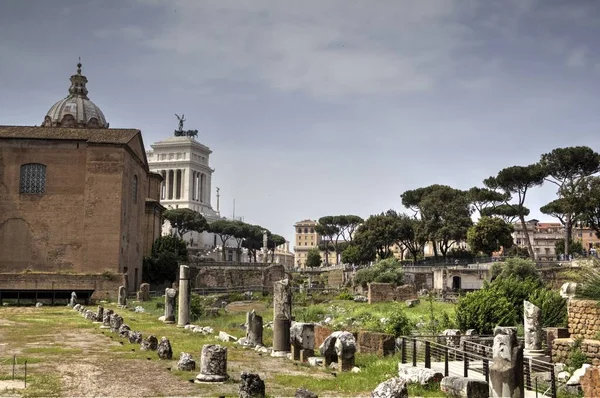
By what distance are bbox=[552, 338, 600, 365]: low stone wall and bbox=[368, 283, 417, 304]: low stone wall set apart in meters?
22.3

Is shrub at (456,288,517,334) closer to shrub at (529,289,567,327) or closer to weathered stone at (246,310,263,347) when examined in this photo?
shrub at (529,289,567,327)

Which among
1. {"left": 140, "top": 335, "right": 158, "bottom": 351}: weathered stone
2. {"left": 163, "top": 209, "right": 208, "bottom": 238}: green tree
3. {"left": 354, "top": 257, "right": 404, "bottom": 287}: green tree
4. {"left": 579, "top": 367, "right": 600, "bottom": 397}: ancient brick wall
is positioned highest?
{"left": 163, "top": 209, "right": 208, "bottom": 238}: green tree

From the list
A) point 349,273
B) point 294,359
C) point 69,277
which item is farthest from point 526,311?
point 349,273

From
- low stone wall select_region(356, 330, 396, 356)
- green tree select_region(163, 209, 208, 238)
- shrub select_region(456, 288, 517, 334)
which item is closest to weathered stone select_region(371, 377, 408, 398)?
low stone wall select_region(356, 330, 396, 356)

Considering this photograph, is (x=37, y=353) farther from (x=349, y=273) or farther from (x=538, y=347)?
(x=349, y=273)

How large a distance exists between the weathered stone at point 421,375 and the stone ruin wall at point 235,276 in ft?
141

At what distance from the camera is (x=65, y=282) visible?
123 ft

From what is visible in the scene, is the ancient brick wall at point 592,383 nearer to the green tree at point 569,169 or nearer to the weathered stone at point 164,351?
the weathered stone at point 164,351

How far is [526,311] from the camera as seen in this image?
1345 centimetres

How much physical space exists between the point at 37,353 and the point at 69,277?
2508cm

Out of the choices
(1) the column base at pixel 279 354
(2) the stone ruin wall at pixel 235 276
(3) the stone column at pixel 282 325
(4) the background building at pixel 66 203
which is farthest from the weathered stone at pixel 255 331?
(2) the stone ruin wall at pixel 235 276

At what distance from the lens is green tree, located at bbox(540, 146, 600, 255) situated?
4997 cm

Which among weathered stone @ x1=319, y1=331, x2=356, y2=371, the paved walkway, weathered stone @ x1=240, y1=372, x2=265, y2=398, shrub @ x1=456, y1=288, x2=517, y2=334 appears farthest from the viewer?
shrub @ x1=456, y1=288, x2=517, y2=334

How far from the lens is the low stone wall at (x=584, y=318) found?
12031 mm
